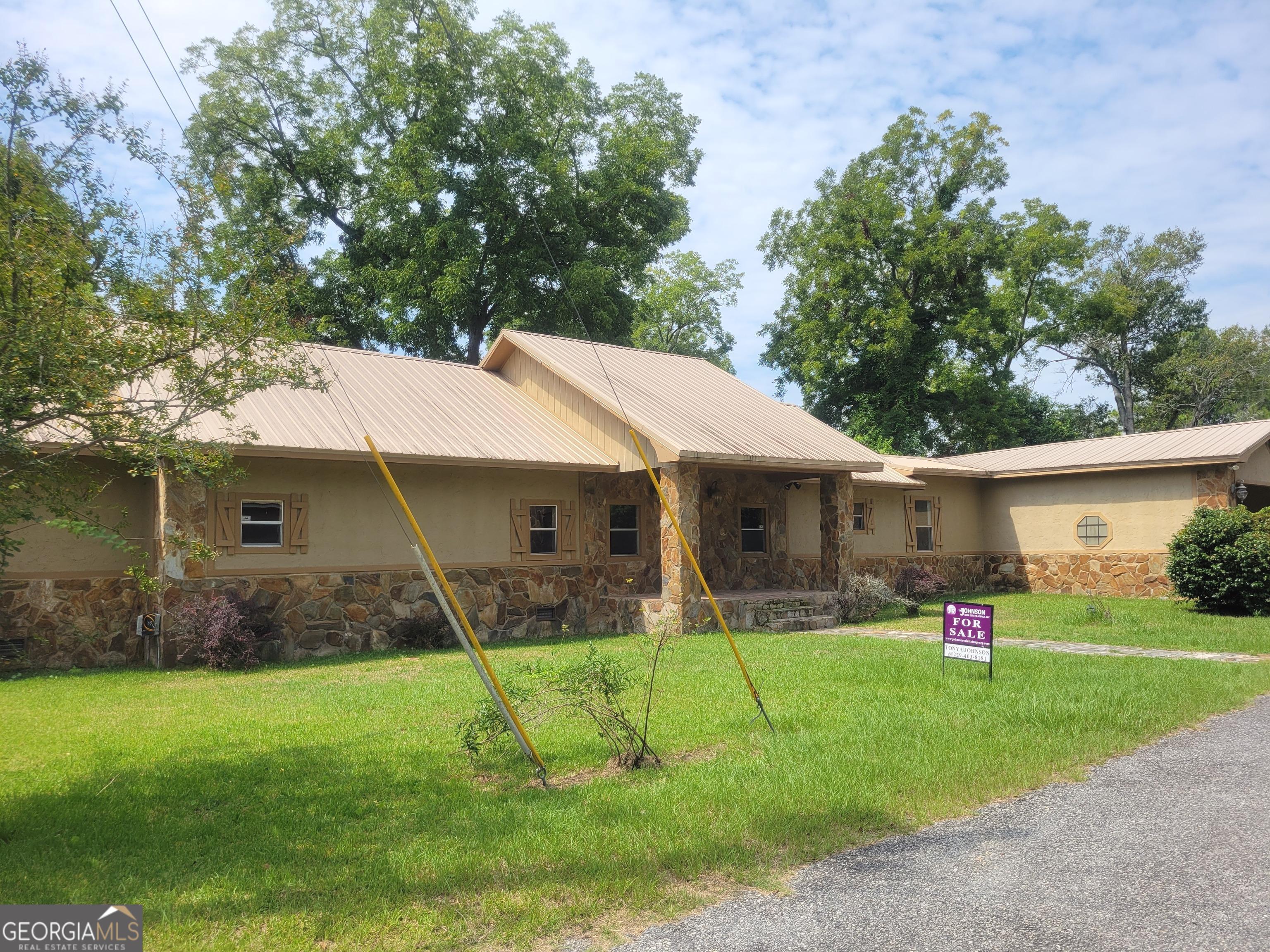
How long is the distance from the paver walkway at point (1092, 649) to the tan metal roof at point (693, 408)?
344 centimetres

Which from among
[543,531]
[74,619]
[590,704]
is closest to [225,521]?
[74,619]

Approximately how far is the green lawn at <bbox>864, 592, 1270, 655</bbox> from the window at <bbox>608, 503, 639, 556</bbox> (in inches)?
189

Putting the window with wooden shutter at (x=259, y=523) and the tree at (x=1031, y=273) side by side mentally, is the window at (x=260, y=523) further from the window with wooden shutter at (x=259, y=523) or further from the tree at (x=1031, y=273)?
the tree at (x=1031, y=273)

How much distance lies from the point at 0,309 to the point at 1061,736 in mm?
7970

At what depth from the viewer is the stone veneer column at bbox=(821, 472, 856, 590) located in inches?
669

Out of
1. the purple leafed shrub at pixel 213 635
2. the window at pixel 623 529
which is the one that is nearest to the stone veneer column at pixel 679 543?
the window at pixel 623 529

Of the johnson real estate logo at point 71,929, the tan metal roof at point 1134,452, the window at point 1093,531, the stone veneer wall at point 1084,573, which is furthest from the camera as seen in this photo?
the window at point 1093,531

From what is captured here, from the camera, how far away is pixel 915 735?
23.1 feet

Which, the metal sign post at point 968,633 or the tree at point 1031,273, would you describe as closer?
the metal sign post at point 968,633

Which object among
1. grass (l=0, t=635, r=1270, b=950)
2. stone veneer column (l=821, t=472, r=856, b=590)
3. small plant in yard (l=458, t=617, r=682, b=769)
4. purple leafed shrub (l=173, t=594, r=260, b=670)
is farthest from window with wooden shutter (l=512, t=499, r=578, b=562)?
small plant in yard (l=458, t=617, r=682, b=769)

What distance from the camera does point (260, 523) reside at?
43.1 feet

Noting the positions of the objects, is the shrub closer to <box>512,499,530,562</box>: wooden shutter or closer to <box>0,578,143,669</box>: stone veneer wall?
<box>512,499,530,562</box>: wooden shutter

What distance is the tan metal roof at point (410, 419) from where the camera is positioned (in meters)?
13.1

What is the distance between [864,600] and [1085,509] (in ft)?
25.4
